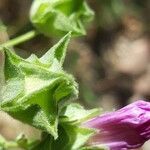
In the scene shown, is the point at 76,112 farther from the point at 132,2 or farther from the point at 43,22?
the point at 132,2

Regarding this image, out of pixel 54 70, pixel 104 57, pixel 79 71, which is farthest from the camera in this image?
pixel 104 57

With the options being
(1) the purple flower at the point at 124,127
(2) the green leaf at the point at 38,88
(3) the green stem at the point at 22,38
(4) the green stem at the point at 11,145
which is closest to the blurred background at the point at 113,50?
(3) the green stem at the point at 22,38

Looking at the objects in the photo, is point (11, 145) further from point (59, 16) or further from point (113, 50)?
point (113, 50)

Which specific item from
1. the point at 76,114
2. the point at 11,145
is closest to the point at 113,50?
the point at 11,145

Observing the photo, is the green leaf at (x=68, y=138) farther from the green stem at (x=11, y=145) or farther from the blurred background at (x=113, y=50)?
the blurred background at (x=113, y=50)

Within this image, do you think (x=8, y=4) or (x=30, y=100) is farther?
Result: (x=8, y=4)

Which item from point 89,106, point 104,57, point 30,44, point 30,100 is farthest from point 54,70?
point 104,57
